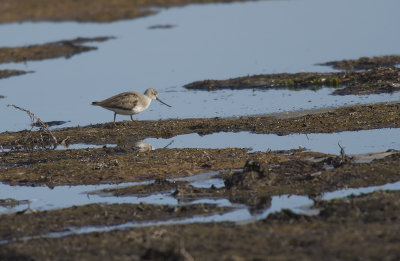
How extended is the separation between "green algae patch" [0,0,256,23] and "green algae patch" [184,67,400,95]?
26909mm

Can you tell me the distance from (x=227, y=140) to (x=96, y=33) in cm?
2986

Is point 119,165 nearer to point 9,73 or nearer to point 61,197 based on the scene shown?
point 61,197

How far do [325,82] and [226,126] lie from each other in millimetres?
6829

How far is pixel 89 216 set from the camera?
12.1 metres

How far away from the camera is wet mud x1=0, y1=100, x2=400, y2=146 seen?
17891 millimetres

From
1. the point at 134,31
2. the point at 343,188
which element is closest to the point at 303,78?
the point at 343,188

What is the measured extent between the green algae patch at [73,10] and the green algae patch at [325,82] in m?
26.9

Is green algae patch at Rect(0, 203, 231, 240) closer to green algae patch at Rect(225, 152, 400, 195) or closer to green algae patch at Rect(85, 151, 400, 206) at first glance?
green algae patch at Rect(85, 151, 400, 206)

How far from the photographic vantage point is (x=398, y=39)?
34.8 m

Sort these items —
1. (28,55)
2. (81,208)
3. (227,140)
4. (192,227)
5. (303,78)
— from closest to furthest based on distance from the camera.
A: (192,227), (81,208), (227,140), (303,78), (28,55)

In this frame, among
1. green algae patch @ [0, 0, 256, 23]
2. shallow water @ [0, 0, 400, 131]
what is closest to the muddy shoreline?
shallow water @ [0, 0, 400, 131]

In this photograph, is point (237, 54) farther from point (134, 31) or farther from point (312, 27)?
point (134, 31)

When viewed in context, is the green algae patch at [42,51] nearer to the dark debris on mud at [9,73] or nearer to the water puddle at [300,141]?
the dark debris on mud at [9,73]

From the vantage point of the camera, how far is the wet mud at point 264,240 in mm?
9367
